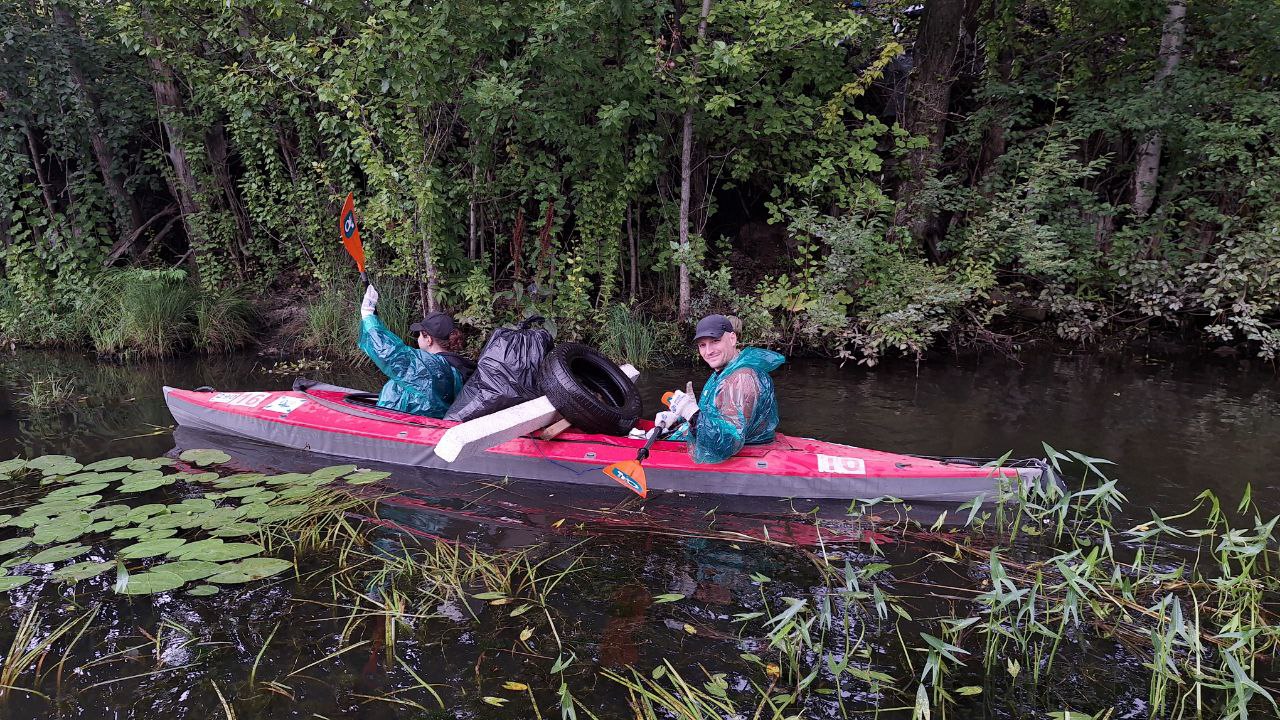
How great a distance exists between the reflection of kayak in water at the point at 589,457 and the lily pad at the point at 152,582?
1.95m

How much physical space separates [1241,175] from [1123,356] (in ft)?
7.10

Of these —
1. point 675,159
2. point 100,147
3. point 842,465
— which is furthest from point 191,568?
point 100,147

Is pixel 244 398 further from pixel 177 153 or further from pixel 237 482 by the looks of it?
pixel 177 153

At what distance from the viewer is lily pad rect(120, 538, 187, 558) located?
351cm

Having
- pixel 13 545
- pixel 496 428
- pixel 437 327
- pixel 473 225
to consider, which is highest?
pixel 473 225

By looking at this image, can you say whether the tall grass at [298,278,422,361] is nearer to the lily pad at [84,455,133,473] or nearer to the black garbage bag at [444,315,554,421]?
the lily pad at [84,455,133,473]

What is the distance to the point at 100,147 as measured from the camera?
9.70m

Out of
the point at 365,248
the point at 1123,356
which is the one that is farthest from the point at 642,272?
the point at 1123,356

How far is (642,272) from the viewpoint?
9602 millimetres

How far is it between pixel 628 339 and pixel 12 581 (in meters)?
5.72

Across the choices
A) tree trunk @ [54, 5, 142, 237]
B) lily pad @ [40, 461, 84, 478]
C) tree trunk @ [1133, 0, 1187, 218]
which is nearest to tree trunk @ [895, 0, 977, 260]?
tree trunk @ [1133, 0, 1187, 218]

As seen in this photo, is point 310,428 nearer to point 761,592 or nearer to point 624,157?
point 761,592

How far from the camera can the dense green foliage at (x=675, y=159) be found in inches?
283

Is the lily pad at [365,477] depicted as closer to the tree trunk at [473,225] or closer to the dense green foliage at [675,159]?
the dense green foliage at [675,159]
